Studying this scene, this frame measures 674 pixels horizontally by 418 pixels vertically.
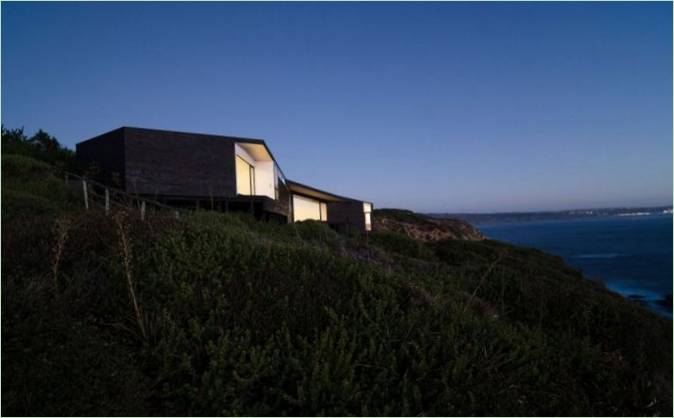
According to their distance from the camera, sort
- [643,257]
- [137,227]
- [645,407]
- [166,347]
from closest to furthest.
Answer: [166,347], [645,407], [137,227], [643,257]

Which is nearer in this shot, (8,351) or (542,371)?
(8,351)

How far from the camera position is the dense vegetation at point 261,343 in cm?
374

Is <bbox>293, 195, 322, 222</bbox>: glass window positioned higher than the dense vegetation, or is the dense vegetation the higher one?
<bbox>293, 195, 322, 222</bbox>: glass window

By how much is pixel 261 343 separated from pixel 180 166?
17.1 metres

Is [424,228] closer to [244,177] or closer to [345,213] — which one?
[345,213]

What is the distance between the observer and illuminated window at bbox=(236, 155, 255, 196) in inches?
923

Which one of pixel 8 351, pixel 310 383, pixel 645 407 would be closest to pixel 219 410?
pixel 310 383

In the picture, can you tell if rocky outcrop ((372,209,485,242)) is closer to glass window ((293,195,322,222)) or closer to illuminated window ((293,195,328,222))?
illuminated window ((293,195,328,222))

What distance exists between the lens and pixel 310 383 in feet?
12.6

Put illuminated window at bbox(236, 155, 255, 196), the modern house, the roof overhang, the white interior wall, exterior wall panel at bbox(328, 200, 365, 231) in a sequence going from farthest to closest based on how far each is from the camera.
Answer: exterior wall panel at bbox(328, 200, 365, 231) < the roof overhang < the white interior wall < illuminated window at bbox(236, 155, 255, 196) < the modern house

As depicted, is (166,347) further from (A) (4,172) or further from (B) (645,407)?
(A) (4,172)

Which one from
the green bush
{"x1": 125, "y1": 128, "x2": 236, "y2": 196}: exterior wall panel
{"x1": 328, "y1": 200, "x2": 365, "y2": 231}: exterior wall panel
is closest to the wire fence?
{"x1": 125, "y1": 128, "x2": 236, "y2": 196}: exterior wall panel

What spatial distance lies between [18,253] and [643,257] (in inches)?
2737

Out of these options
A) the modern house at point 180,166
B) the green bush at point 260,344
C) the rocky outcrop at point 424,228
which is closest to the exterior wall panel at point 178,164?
the modern house at point 180,166
